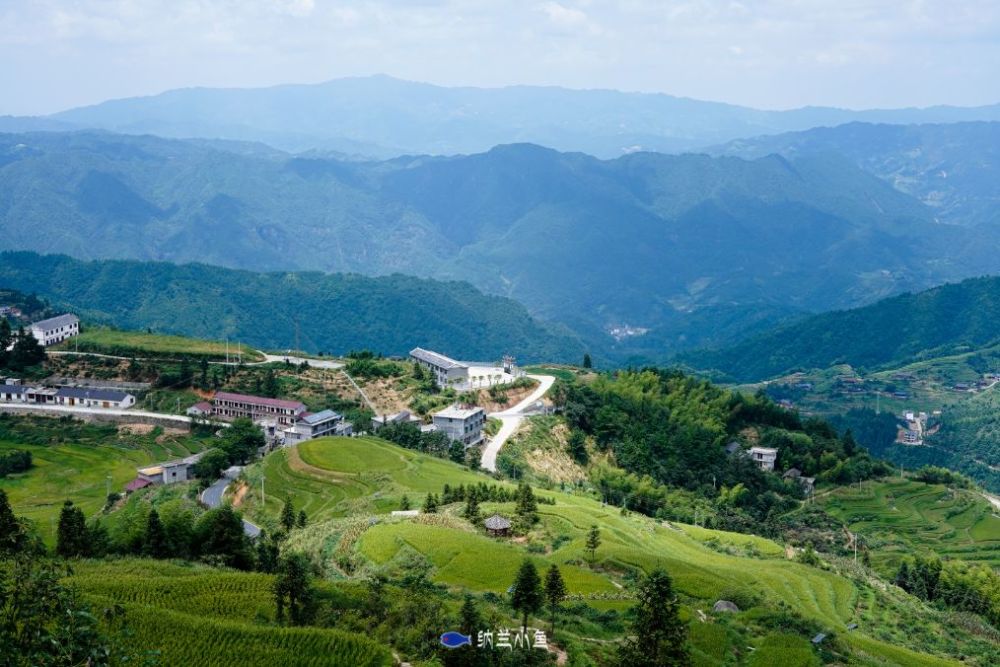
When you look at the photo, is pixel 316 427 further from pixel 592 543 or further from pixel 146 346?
pixel 592 543

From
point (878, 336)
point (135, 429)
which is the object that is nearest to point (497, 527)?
point (135, 429)

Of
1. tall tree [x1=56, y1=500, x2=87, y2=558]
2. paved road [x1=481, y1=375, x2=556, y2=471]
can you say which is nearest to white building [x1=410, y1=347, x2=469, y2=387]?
paved road [x1=481, y1=375, x2=556, y2=471]

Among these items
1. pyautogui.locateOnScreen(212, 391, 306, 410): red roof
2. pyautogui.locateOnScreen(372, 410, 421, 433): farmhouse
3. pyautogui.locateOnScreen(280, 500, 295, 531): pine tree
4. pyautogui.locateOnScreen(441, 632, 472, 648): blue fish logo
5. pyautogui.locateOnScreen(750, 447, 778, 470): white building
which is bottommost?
pyautogui.locateOnScreen(750, 447, 778, 470): white building

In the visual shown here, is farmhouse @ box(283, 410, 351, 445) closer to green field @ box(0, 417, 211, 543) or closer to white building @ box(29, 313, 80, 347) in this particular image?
green field @ box(0, 417, 211, 543)

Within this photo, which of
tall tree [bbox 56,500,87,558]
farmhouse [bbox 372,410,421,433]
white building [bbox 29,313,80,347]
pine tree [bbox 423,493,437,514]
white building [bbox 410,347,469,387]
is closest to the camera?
tall tree [bbox 56,500,87,558]

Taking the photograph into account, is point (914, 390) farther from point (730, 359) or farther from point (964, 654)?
point (964, 654)

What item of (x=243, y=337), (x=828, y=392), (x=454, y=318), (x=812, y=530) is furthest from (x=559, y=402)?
(x=454, y=318)
